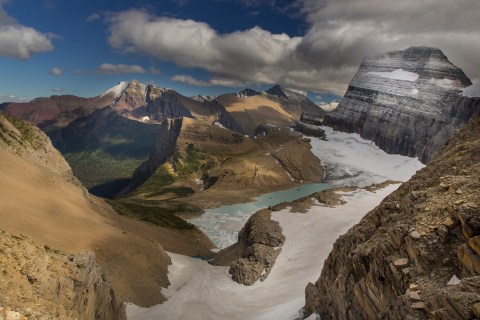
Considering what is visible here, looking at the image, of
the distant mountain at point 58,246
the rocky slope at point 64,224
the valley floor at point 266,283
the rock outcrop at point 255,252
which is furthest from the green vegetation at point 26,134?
the rock outcrop at point 255,252

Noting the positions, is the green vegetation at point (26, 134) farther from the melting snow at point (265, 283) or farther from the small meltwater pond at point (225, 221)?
the small meltwater pond at point (225, 221)

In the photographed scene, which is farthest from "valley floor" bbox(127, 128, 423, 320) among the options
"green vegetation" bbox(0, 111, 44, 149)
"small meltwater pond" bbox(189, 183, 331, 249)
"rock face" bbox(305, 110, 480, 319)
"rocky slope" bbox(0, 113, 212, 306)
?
"small meltwater pond" bbox(189, 183, 331, 249)

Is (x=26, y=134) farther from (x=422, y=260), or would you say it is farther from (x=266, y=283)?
(x=422, y=260)

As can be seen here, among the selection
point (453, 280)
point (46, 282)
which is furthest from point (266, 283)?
point (453, 280)

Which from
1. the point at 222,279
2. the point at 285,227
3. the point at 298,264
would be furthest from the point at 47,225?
the point at 285,227

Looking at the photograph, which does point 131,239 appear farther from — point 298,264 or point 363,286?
point 363,286

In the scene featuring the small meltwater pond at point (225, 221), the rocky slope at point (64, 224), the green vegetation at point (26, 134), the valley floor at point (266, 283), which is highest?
the green vegetation at point (26, 134)
